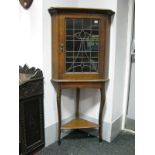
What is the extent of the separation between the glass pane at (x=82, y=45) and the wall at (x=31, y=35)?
1.02 ft

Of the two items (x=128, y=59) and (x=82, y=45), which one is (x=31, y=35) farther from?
(x=128, y=59)

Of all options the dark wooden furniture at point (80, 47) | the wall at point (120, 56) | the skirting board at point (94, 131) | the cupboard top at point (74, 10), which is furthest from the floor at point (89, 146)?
the cupboard top at point (74, 10)

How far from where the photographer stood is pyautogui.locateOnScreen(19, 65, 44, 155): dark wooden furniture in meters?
1.97

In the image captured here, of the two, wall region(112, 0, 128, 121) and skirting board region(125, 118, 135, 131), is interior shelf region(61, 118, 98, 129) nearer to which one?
wall region(112, 0, 128, 121)

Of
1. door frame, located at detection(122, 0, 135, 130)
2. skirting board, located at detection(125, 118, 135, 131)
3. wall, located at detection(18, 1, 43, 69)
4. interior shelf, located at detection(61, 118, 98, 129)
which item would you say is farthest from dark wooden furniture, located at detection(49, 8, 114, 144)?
skirting board, located at detection(125, 118, 135, 131)

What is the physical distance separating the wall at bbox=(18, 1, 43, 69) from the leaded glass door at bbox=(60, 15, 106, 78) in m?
0.28

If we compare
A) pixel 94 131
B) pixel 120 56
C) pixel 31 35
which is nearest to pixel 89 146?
pixel 94 131

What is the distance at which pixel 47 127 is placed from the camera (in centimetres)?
229

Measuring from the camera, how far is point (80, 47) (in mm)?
2164

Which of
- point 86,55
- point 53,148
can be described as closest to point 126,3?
point 86,55

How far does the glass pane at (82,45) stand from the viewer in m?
2.10
